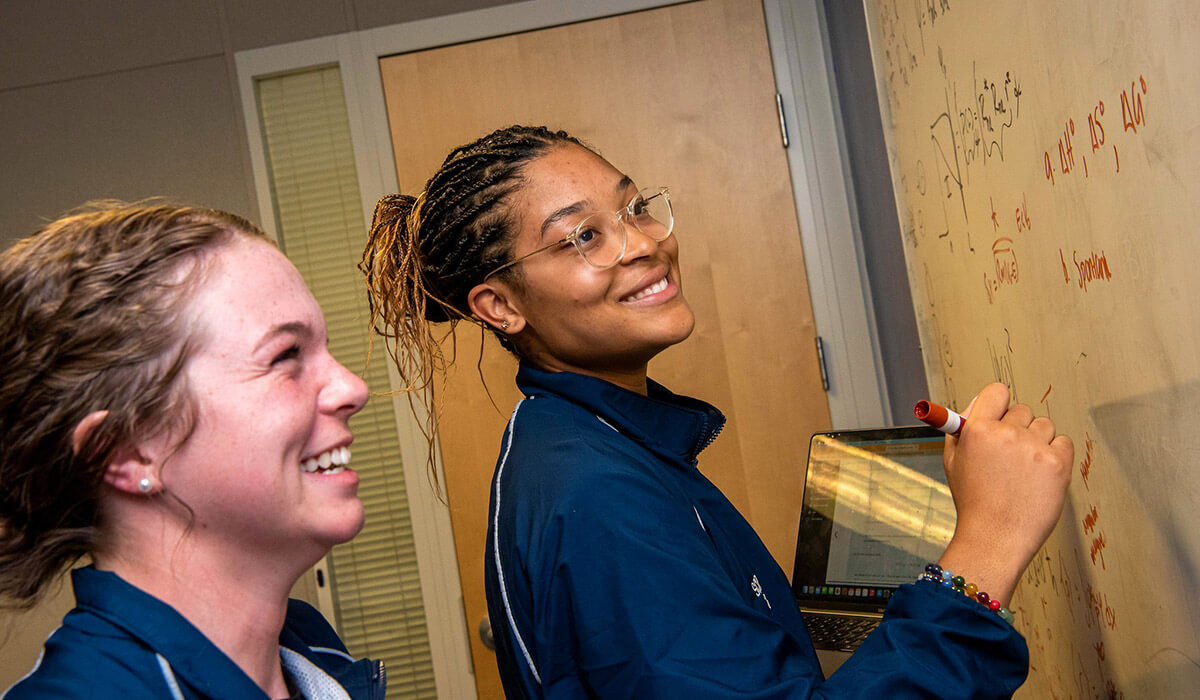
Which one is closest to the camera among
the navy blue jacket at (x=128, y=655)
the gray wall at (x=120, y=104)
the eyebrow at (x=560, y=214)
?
the navy blue jacket at (x=128, y=655)

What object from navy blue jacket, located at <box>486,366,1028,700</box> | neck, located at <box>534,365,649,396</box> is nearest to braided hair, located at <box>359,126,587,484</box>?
neck, located at <box>534,365,649,396</box>

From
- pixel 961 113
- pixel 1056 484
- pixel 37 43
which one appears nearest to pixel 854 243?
pixel 961 113

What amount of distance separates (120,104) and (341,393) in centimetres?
189

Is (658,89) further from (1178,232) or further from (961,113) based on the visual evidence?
(1178,232)

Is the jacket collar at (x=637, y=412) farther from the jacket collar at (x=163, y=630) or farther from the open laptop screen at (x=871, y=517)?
the jacket collar at (x=163, y=630)

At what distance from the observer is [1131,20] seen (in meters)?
0.79

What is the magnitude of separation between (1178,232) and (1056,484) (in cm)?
24

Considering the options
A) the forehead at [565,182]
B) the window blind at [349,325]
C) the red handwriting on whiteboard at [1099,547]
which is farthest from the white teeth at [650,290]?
the window blind at [349,325]

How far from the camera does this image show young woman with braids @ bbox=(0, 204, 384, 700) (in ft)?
2.33

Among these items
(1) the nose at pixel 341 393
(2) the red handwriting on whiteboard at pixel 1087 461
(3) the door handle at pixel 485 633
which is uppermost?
(1) the nose at pixel 341 393

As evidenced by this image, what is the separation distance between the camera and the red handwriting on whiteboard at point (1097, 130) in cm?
80

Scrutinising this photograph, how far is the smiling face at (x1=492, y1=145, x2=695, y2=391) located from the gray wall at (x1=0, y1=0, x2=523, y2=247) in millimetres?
1386

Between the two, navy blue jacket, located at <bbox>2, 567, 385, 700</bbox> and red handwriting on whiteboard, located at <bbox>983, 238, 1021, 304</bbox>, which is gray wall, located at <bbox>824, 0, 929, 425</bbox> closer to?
red handwriting on whiteboard, located at <bbox>983, 238, 1021, 304</bbox>

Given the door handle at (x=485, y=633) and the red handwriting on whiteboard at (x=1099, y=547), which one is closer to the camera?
the red handwriting on whiteboard at (x=1099, y=547)
